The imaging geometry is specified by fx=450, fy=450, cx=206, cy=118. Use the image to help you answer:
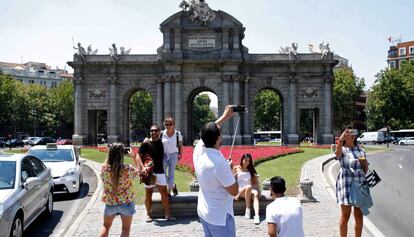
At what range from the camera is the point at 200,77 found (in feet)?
147

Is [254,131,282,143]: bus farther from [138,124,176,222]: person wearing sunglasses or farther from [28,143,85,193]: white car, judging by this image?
[138,124,176,222]: person wearing sunglasses

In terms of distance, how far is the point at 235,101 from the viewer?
145ft

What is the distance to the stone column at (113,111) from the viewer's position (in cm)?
4566

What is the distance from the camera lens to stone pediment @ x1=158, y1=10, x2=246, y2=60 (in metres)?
43.9

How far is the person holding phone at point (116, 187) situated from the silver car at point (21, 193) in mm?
1795

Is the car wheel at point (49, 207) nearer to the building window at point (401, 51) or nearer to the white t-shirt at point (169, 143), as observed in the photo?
the white t-shirt at point (169, 143)

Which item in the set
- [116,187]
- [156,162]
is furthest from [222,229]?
[156,162]


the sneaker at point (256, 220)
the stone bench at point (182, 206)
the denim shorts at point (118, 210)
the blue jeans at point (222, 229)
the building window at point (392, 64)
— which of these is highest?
the building window at point (392, 64)

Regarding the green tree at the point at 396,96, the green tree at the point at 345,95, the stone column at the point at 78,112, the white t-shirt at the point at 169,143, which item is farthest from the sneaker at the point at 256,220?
the green tree at the point at 345,95

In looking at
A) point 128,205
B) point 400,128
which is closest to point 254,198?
point 128,205

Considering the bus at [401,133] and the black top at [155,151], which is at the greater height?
the black top at [155,151]

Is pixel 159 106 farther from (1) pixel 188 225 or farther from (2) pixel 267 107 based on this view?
(2) pixel 267 107

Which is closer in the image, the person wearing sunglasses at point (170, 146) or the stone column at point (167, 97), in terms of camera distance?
the person wearing sunglasses at point (170, 146)

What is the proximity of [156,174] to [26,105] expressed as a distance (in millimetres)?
74618
